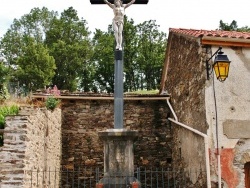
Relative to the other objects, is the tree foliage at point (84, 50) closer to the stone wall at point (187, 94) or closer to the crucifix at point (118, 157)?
the stone wall at point (187, 94)

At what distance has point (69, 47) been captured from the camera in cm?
3431

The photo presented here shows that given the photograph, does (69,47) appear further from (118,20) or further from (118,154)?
(118,154)

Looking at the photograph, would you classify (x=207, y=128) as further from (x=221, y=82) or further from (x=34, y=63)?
(x=34, y=63)

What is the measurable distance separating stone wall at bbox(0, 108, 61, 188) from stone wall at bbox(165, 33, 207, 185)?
4.12 m

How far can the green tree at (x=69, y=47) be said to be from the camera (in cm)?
3438

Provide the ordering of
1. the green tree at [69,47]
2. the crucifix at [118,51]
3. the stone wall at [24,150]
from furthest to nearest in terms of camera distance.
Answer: the green tree at [69,47] < the crucifix at [118,51] < the stone wall at [24,150]

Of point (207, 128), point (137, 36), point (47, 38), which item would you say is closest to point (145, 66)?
point (137, 36)

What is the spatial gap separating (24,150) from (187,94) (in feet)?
18.7

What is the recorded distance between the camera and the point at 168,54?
45.7 ft

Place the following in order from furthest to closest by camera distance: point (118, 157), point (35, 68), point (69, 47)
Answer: point (69, 47) → point (35, 68) → point (118, 157)

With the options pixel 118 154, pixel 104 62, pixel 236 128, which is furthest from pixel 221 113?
pixel 104 62

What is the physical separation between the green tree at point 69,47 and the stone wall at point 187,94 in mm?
21239

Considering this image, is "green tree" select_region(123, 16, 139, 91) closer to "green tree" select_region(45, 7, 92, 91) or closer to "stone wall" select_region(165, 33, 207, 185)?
"green tree" select_region(45, 7, 92, 91)

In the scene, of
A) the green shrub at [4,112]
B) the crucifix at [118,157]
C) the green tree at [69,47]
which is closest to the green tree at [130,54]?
the green tree at [69,47]
